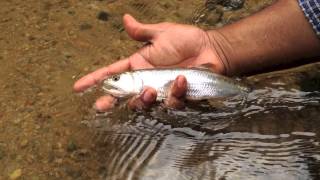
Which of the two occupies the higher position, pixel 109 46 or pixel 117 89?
pixel 109 46

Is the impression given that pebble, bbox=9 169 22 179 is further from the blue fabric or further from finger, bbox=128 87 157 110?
the blue fabric

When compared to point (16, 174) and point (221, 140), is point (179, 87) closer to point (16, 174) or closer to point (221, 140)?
point (221, 140)

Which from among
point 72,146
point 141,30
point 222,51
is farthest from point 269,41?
point 72,146

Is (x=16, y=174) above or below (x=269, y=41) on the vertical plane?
below

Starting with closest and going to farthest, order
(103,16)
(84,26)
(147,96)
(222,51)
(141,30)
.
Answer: (147,96) < (141,30) < (222,51) < (84,26) < (103,16)

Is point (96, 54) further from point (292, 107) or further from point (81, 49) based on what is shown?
point (292, 107)

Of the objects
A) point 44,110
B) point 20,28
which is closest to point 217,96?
point 44,110
